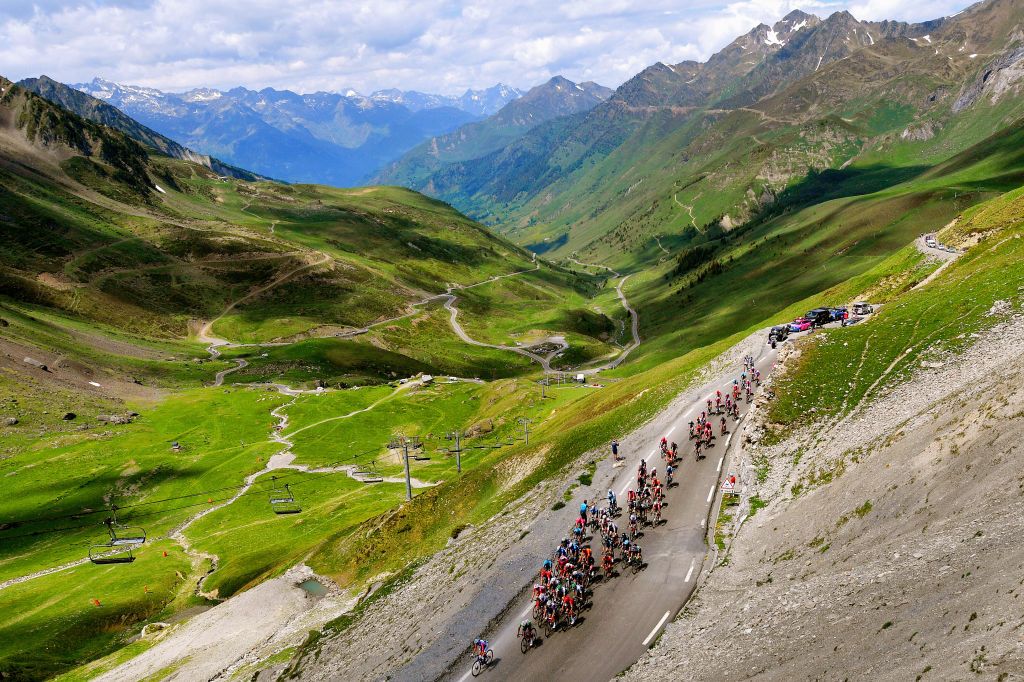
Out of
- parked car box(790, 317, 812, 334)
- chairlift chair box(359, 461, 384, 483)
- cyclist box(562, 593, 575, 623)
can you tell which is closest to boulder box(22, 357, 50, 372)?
chairlift chair box(359, 461, 384, 483)

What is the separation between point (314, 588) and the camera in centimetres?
6475

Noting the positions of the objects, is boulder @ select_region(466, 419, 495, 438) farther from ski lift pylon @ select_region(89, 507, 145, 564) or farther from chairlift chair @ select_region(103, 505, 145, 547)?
ski lift pylon @ select_region(89, 507, 145, 564)

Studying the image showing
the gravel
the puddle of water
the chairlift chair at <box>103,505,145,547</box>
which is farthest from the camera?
the chairlift chair at <box>103,505,145,547</box>

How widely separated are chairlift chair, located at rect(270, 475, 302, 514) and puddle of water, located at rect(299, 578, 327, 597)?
1651 inches

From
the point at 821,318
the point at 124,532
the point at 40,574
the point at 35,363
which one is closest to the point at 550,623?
the point at 821,318

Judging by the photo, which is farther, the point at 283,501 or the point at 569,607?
the point at 283,501

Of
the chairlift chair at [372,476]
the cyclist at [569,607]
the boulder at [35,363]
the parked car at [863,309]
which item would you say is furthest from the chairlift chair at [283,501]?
the parked car at [863,309]

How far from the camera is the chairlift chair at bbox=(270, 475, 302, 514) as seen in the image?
105662 mm

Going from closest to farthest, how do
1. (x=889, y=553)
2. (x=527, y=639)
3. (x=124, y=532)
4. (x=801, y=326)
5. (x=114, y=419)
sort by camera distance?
(x=889, y=553) < (x=527, y=639) < (x=801, y=326) < (x=124, y=532) < (x=114, y=419)

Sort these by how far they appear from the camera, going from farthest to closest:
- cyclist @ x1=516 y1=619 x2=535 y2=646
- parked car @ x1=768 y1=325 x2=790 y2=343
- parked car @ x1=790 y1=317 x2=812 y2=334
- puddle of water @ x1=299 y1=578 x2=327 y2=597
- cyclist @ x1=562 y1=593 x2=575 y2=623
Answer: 1. parked car @ x1=790 y1=317 x2=812 y2=334
2. parked car @ x1=768 y1=325 x2=790 y2=343
3. puddle of water @ x1=299 y1=578 x2=327 y2=597
4. cyclist @ x1=562 y1=593 x2=575 y2=623
5. cyclist @ x1=516 y1=619 x2=535 y2=646

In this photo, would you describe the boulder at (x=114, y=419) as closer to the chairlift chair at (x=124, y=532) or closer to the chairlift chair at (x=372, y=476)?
the chairlift chair at (x=124, y=532)

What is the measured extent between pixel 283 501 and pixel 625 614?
8957 centimetres

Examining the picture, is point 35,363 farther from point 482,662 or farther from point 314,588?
point 482,662

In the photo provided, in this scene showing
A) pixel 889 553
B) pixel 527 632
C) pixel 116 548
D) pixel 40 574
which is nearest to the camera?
pixel 889 553
